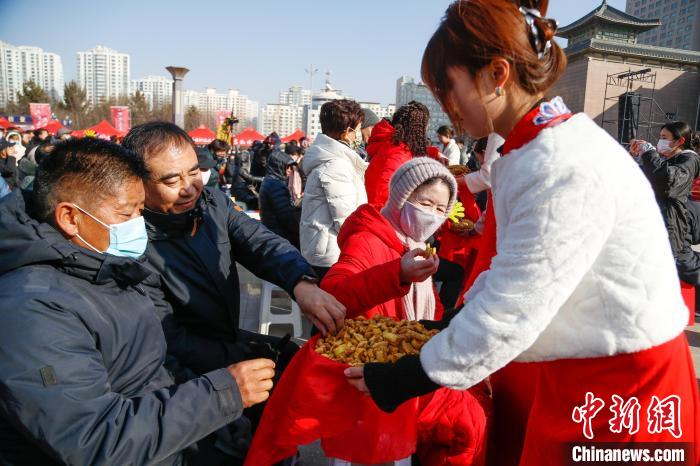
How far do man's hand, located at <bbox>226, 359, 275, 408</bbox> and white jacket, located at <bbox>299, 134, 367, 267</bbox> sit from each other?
1.95 metres

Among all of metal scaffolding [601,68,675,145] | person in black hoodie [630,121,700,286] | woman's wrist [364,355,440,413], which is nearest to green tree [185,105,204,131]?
metal scaffolding [601,68,675,145]

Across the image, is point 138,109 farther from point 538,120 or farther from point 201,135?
point 538,120

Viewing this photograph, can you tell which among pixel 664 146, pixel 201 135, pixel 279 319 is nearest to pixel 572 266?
pixel 279 319

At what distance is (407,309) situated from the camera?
228 centimetres

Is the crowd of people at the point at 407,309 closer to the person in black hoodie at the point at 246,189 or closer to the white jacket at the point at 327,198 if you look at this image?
the white jacket at the point at 327,198

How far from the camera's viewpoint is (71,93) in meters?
41.0

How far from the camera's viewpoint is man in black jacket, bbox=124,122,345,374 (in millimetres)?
2037

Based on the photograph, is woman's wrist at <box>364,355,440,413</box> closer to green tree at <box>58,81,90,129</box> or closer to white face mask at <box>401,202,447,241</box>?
white face mask at <box>401,202,447,241</box>

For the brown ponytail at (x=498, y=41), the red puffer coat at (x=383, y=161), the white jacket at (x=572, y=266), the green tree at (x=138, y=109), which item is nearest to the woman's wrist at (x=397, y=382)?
the white jacket at (x=572, y=266)

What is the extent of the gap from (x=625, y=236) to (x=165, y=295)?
68.8 inches

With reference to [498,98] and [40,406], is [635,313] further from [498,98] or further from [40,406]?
[40,406]

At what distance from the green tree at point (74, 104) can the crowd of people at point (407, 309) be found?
44743 millimetres

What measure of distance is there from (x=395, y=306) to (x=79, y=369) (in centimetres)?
137

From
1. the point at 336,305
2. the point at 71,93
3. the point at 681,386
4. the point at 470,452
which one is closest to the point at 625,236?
the point at 681,386
